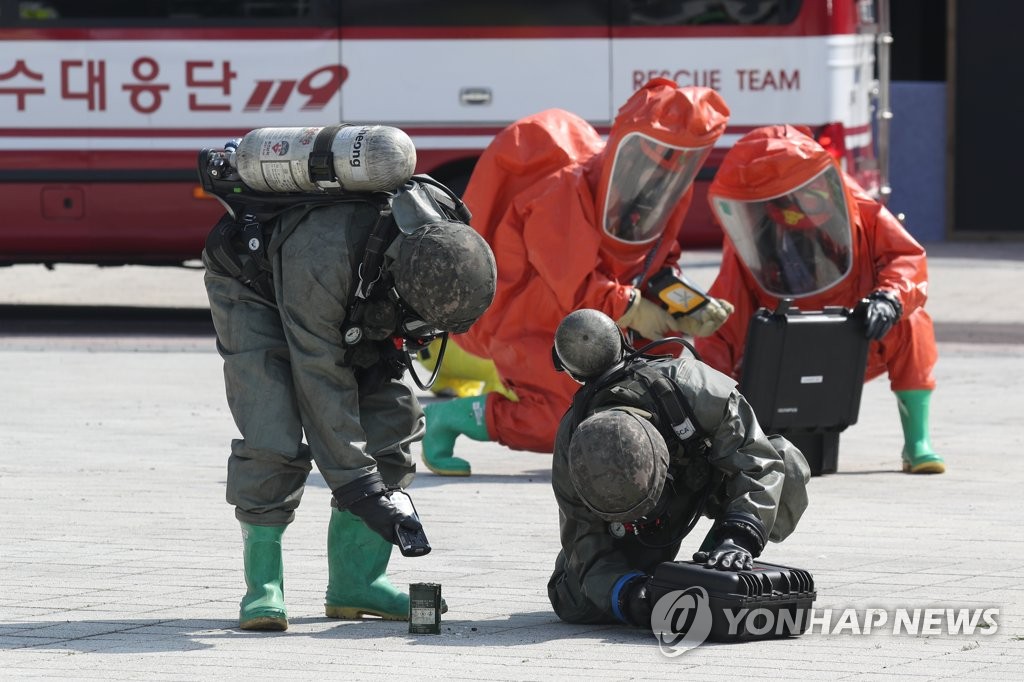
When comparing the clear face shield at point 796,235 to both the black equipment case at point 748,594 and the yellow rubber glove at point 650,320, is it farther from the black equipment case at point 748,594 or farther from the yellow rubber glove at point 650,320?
the black equipment case at point 748,594

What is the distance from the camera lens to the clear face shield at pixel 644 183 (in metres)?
7.64

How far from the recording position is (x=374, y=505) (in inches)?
194

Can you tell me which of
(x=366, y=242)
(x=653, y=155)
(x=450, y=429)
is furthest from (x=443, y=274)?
(x=450, y=429)

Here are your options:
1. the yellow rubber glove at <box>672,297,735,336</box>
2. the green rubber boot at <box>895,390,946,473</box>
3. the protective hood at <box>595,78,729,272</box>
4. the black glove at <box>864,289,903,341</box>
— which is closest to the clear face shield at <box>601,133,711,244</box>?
the protective hood at <box>595,78,729,272</box>

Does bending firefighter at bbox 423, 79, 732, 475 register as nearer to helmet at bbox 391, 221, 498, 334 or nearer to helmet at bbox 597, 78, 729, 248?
helmet at bbox 597, 78, 729, 248

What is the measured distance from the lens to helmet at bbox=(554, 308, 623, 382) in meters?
5.19

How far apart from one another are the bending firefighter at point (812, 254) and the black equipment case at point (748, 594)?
Result: 2.86 metres

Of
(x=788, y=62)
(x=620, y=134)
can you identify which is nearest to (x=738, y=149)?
(x=620, y=134)

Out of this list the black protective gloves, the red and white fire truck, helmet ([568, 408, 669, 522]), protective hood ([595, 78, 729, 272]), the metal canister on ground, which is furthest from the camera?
the red and white fire truck

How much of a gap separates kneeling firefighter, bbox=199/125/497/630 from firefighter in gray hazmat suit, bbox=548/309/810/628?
40cm

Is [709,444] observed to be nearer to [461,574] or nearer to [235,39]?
[461,574]

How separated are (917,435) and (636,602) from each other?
313 centimetres

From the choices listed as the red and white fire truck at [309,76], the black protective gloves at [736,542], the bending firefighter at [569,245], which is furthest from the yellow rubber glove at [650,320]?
the red and white fire truck at [309,76]

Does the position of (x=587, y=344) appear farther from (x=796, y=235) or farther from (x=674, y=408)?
(x=796, y=235)
